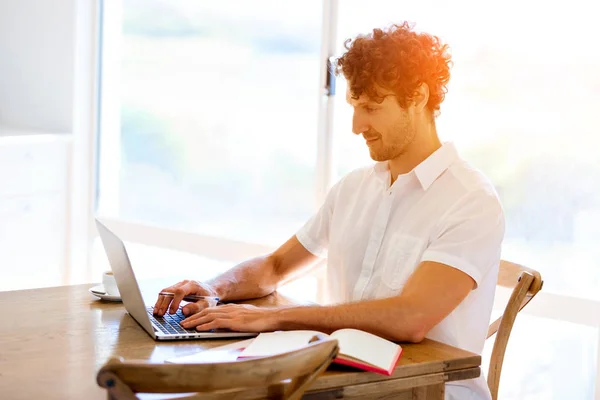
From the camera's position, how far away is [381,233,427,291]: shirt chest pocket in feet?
6.56

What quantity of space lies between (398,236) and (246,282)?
0.37 meters

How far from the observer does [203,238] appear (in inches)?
144

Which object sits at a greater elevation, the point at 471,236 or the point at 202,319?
the point at 471,236

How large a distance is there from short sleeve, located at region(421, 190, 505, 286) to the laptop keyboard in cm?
51

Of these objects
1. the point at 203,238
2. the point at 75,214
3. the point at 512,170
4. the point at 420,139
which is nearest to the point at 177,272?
the point at 203,238

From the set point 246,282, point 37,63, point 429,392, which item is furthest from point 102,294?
point 37,63

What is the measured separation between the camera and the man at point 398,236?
1.82 m

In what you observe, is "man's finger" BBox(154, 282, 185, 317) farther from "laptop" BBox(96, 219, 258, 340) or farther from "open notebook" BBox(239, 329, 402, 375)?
"open notebook" BBox(239, 329, 402, 375)

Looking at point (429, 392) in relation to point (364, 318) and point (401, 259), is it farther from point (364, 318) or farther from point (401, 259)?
point (401, 259)

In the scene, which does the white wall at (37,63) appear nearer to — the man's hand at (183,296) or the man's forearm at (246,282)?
the man's forearm at (246,282)

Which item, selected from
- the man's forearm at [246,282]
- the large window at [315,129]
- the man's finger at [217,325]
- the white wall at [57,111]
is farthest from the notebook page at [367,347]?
the white wall at [57,111]

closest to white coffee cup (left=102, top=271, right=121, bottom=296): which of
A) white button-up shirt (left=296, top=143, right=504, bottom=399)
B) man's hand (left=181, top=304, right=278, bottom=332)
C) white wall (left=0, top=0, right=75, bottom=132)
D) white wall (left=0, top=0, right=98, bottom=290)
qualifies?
man's hand (left=181, top=304, right=278, bottom=332)

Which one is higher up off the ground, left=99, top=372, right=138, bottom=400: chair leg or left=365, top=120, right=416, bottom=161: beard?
left=365, top=120, right=416, bottom=161: beard

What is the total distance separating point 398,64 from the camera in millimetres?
2074
